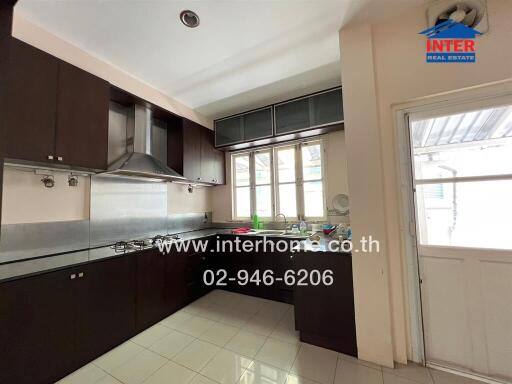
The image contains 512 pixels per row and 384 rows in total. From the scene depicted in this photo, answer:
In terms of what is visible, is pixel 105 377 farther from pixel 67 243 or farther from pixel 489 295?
pixel 489 295

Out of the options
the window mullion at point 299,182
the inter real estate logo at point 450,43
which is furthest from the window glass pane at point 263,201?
the inter real estate logo at point 450,43

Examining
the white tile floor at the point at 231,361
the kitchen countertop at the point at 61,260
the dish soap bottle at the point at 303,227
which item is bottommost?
the white tile floor at the point at 231,361

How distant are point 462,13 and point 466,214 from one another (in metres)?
1.51

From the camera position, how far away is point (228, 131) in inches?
136

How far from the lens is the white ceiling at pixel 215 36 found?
62.4 inches

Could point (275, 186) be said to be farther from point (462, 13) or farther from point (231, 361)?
point (462, 13)

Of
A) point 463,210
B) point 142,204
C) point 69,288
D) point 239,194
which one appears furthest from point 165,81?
point 463,210

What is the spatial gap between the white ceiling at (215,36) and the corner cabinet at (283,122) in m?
0.25

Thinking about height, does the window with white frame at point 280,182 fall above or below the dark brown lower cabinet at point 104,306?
above

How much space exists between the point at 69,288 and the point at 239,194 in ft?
8.57

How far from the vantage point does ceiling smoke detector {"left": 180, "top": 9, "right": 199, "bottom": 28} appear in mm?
1630

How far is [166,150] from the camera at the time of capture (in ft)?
10.1

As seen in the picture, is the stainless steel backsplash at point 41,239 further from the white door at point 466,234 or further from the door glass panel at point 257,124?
the white door at point 466,234

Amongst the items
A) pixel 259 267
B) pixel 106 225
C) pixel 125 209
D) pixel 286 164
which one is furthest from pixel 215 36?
pixel 259 267
